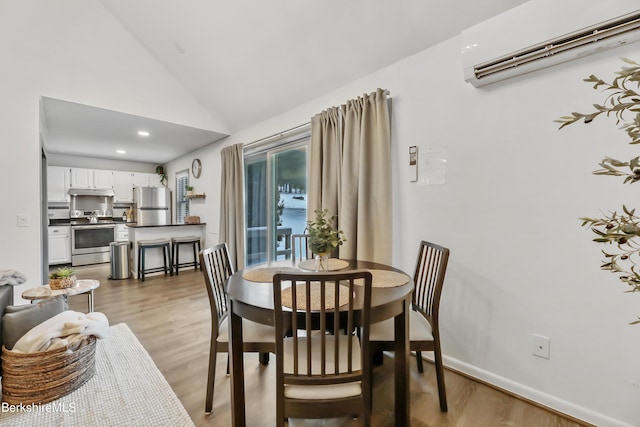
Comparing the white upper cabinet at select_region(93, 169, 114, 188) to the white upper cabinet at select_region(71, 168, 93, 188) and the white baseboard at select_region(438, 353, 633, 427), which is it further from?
the white baseboard at select_region(438, 353, 633, 427)

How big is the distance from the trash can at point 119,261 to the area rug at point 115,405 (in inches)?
118

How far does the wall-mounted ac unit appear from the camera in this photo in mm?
1413

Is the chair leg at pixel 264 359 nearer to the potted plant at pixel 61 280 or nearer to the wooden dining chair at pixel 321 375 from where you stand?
the wooden dining chair at pixel 321 375

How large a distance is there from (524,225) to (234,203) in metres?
3.75

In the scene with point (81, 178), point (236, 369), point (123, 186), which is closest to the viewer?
point (236, 369)

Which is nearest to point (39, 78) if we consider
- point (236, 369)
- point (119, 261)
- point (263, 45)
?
point (263, 45)

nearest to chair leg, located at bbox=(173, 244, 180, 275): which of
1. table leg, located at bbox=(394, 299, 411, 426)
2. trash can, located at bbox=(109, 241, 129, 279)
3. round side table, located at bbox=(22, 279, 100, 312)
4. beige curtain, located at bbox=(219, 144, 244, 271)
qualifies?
trash can, located at bbox=(109, 241, 129, 279)

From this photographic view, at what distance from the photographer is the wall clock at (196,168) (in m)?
5.73

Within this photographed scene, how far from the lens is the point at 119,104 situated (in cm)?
357

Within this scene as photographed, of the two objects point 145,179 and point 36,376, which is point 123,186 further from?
point 36,376

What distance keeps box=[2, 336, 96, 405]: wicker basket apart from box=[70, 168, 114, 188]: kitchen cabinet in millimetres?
5818

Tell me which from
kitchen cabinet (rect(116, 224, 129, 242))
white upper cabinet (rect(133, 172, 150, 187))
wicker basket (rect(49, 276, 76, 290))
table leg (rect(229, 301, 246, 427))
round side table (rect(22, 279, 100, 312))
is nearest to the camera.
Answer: table leg (rect(229, 301, 246, 427))

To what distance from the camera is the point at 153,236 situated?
4.95 m

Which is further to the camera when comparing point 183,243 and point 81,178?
point 81,178
